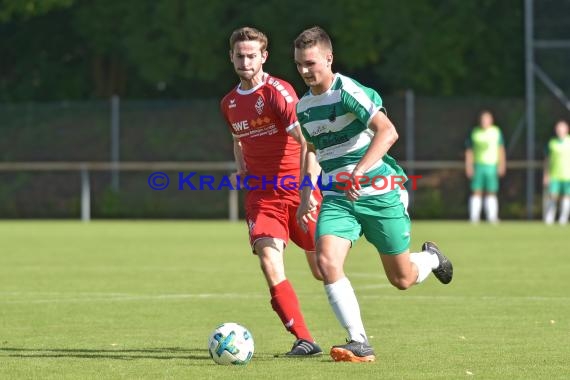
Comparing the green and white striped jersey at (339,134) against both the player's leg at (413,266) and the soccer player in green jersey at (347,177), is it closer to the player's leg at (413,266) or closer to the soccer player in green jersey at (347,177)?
the soccer player in green jersey at (347,177)

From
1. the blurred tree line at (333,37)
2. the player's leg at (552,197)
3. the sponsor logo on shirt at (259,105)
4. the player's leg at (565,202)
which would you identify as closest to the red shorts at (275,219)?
the sponsor logo on shirt at (259,105)

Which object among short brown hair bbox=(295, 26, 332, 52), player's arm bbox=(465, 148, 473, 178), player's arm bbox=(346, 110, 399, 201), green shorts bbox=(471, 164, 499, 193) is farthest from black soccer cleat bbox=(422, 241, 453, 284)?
green shorts bbox=(471, 164, 499, 193)

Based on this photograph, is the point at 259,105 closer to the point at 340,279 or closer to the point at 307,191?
the point at 307,191

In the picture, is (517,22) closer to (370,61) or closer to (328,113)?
(370,61)

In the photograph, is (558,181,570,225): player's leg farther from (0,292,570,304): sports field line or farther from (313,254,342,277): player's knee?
(313,254,342,277): player's knee

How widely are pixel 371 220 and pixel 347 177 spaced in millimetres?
324

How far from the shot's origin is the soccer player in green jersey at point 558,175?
93.5 ft

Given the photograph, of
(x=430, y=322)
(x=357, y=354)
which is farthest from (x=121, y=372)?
(x=430, y=322)

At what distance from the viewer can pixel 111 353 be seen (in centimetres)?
902

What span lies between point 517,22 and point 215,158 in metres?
9.03

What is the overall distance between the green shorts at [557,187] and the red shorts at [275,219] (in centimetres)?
1947

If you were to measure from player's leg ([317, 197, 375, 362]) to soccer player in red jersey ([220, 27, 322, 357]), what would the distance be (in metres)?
0.52

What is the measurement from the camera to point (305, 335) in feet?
29.4

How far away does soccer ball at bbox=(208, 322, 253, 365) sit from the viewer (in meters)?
8.42
